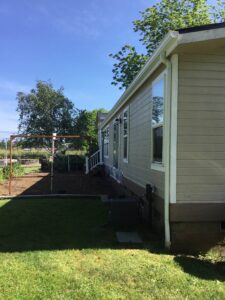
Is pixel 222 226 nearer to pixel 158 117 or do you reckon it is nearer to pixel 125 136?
pixel 158 117

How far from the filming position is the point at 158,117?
261 inches

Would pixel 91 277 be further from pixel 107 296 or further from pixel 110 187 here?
pixel 110 187

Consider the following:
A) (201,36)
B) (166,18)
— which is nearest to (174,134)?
(201,36)

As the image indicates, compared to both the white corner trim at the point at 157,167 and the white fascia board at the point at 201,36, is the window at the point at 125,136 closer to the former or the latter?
the white corner trim at the point at 157,167

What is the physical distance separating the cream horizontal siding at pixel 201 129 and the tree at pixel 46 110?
28815mm

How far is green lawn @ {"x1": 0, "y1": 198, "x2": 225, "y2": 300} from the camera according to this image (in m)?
4.02

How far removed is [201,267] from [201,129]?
1911 millimetres

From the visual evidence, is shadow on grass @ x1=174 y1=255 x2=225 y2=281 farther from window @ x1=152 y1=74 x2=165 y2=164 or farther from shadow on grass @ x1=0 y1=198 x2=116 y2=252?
window @ x1=152 y1=74 x2=165 y2=164

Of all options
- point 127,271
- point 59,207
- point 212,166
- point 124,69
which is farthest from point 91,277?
point 124,69

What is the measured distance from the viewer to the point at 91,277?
14.5ft

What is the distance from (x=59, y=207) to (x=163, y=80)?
475cm

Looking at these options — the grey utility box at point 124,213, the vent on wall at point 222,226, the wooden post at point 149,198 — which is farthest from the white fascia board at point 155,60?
the vent on wall at point 222,226

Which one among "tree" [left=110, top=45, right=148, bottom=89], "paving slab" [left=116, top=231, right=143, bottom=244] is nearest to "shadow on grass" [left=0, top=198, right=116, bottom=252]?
"paving slab" [left=116, top=231, right=143, bottom=244]

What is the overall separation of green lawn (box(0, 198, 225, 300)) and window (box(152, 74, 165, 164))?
155 cm
